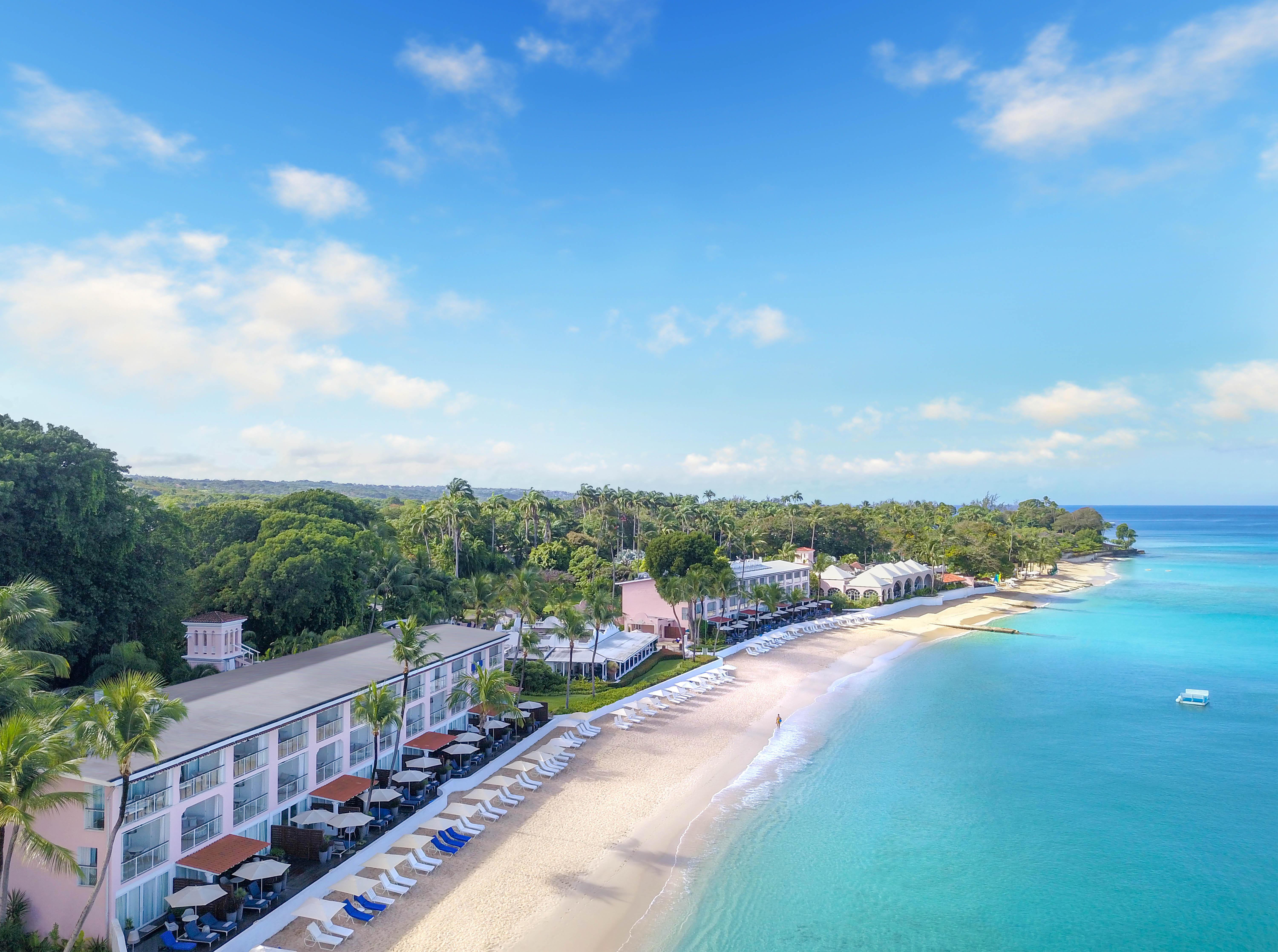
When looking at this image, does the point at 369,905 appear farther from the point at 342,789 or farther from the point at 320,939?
the point at 342,789

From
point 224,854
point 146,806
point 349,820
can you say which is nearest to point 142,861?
point 146,806

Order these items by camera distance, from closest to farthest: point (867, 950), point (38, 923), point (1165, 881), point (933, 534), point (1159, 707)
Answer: point (38, 923), point (867, 950), point (1165, 881), point (1159, 707), point (933, 534)

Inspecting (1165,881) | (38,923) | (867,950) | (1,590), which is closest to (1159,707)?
(1165,881)

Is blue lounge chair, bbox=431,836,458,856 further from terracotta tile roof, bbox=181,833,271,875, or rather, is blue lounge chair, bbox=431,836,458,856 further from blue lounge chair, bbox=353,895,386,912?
terracotta tile roof, bbox=181,833,271,875

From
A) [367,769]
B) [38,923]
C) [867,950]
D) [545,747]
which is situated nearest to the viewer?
[38,923]

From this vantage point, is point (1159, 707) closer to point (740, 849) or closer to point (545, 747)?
point (740, 849)

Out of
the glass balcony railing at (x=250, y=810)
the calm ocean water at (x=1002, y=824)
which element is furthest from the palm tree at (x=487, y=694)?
the calm ocean water at (x=1002, y=824)

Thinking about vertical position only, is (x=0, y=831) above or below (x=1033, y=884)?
above
